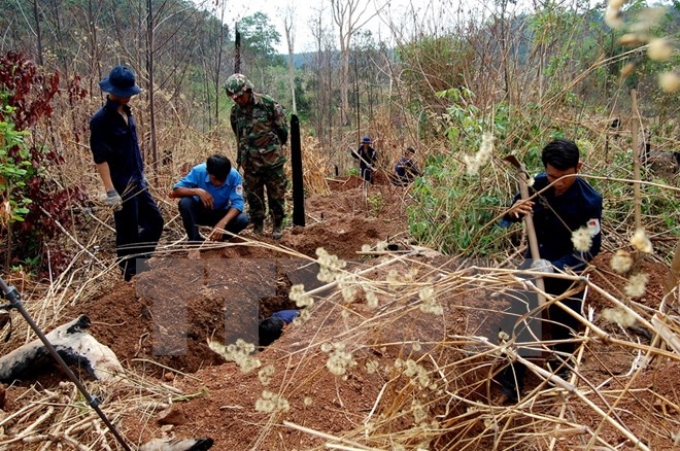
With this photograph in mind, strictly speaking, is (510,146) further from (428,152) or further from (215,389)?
(215,389)

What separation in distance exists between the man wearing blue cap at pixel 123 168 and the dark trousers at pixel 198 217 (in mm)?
228

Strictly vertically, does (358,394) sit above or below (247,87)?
below

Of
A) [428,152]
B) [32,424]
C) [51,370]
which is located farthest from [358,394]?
[428,152]

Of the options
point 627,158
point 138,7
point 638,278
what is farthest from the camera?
point 138,7

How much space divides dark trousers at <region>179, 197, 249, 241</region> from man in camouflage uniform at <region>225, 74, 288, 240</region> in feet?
2.19

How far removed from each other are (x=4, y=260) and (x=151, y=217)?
1174 mm

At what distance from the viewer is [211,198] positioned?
14.6 ft

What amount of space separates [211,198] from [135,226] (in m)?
0.64

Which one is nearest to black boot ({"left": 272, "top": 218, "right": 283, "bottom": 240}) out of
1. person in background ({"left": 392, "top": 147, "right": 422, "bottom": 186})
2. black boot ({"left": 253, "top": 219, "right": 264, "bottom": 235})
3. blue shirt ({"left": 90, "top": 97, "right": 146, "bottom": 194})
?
black boot ({"left": 253, "top": 219, "right": 264, "bottom": 235})

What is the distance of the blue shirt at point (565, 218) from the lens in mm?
2564

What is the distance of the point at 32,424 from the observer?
6.56ft

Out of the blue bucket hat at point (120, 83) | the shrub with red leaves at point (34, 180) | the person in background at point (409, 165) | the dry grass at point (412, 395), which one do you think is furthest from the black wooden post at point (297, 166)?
the dry grass at point (412, 395)

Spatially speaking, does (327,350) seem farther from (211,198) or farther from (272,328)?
(211,198)

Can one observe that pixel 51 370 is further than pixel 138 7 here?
No
